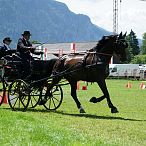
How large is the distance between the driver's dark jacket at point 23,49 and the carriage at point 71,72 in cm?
32

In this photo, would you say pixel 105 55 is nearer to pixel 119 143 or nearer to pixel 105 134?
pixel 105 134

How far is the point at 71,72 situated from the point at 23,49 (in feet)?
5.92

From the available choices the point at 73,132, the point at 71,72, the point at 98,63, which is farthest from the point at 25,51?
the point at 73,132

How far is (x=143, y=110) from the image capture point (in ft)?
55.2

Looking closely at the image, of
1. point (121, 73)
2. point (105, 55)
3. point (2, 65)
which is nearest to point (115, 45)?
point (105, 55)

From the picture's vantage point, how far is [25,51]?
15.4 m

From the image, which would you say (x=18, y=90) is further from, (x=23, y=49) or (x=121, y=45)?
(x=121, y=45)

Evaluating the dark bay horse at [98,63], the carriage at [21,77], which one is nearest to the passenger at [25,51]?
the carriage at [21,77]

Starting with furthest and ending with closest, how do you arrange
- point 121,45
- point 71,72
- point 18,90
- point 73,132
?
point 18,90 < point 71,72 < point 121,45 < point 73,132

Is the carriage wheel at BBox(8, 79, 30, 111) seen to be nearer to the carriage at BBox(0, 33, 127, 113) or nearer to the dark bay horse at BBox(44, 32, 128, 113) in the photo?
the carriage at BBox(0, 33, 127, 113)

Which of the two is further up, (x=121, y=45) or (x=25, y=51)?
(x=121, y=45)

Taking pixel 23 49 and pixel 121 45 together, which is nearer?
pixel 121 45

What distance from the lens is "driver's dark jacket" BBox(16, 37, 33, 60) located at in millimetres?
15238

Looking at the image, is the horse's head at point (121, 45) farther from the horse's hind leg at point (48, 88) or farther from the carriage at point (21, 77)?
the carriage at point (21, 77)
